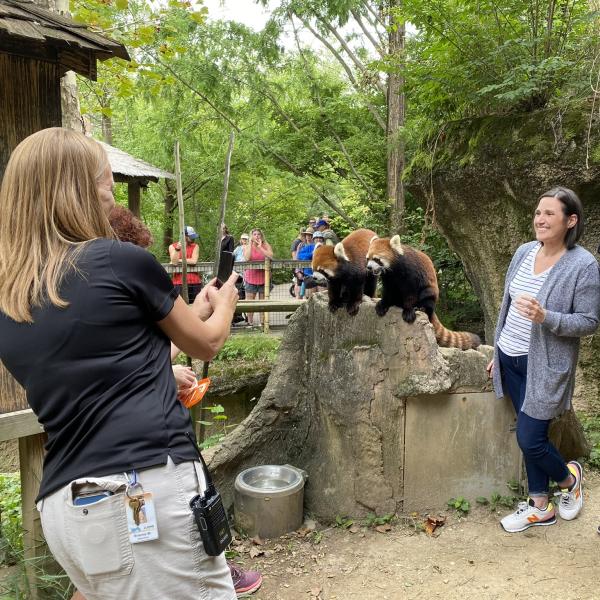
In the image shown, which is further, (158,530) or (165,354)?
(165,354)

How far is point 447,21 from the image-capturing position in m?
5.24

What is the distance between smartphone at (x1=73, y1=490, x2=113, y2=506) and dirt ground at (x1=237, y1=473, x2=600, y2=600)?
2187mm

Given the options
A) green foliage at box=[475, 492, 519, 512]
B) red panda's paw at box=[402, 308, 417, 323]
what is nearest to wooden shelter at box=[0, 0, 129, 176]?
red panda's paw at box=[402, 308, 417, 323]

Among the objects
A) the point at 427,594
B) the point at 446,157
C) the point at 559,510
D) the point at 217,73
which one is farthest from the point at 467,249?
the point at 217,73

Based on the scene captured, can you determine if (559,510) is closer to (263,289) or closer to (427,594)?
(427,594)

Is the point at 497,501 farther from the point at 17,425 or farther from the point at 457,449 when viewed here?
the point at 17,425

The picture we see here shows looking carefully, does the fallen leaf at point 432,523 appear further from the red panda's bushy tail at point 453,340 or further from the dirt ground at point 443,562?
the red panda's bushy tail at point 453,340

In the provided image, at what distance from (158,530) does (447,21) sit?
5.45 meters

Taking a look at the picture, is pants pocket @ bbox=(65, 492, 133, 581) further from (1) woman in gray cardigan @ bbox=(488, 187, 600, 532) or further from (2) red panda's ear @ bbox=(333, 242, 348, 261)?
(2) red panda's ear @ bbox=(333, 242, 348, 261)

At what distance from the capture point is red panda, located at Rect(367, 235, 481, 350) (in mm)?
3742

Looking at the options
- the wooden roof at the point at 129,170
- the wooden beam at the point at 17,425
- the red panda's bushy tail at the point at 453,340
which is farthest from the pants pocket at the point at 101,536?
the wooden roof at the point at 129,170

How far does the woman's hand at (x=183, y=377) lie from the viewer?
192 centimetres

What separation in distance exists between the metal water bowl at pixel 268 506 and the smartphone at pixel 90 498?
8.18ft

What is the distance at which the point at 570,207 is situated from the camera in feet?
9.64
